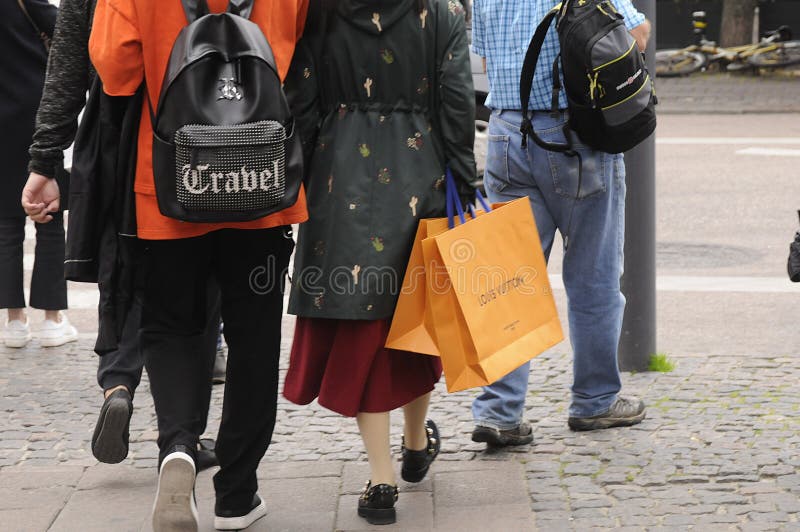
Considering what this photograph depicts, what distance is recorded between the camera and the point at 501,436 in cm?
468

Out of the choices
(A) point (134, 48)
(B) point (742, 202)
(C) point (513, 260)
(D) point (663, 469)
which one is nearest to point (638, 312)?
(D) point (663, 469)

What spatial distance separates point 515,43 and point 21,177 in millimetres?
2895

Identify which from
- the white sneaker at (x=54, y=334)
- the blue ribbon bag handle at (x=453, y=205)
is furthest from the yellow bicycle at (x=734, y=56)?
the blue ribbon bag handle at (x=453, y=205)

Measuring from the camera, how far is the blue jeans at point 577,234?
4.56m

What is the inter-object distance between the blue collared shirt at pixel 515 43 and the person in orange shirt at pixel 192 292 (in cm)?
96

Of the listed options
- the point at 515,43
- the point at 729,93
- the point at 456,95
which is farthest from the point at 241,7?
the point at 729,93

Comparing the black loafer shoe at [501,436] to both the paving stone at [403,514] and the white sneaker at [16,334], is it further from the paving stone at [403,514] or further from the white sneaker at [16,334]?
the white sneaker at [16,334]

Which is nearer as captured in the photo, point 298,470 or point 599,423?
point 298,470

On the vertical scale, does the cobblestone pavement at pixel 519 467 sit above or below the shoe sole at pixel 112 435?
below

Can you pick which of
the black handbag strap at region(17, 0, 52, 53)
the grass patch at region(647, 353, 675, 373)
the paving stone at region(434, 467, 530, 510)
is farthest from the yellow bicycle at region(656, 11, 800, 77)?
the paving stone at region(434, 467, 530, 510)

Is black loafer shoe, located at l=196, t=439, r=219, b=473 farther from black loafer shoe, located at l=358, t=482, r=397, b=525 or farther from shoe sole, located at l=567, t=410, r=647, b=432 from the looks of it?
shoe sole, located at l=567, t=410, r=647, b=432

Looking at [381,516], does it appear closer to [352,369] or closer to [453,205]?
[352,369]

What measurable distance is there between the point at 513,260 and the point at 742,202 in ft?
22.0

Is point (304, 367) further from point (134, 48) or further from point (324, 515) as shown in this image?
point (134, 48)
